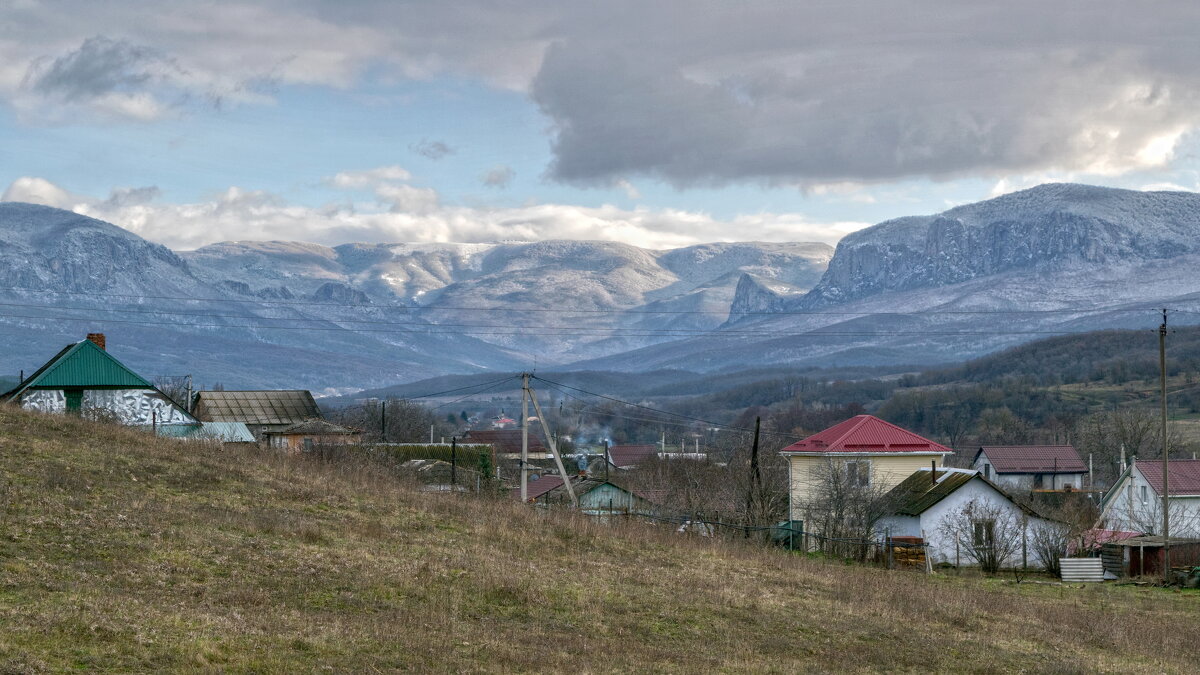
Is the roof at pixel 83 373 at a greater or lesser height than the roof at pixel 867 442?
greater

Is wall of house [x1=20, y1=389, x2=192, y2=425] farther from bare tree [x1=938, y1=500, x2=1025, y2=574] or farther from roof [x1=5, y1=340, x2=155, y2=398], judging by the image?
bare tree [x1=938, y1=500, x2=1025, y2=574]

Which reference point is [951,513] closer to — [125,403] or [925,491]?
[925,491]

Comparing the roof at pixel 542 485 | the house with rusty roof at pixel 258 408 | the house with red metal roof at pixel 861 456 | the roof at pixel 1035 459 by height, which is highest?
the house with rusty roof at pixel 258 408

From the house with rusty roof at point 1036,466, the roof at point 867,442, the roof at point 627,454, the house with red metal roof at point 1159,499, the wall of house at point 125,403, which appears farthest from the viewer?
the roof at point 627,454

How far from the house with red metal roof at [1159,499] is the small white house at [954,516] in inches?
613

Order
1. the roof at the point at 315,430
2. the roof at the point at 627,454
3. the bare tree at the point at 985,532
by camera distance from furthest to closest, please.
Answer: the roof at the point at 627,454 → the roof at the point at 315,430 → the bare tree at the point at 985,532

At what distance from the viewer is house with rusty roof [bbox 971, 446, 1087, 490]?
4641 inches

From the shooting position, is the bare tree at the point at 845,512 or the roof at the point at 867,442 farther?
the roof at the point at 867,442

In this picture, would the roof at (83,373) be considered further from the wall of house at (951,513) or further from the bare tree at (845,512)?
the wall of house at (951,513)

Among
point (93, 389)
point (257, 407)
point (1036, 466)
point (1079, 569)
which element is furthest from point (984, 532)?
point (1036, 466)

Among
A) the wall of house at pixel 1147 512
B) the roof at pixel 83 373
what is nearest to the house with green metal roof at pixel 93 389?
the roof at pixel 83 373

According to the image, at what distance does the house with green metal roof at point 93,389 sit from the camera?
218ft

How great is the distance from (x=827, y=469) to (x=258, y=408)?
1803 inches

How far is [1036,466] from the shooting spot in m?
Result: 118
